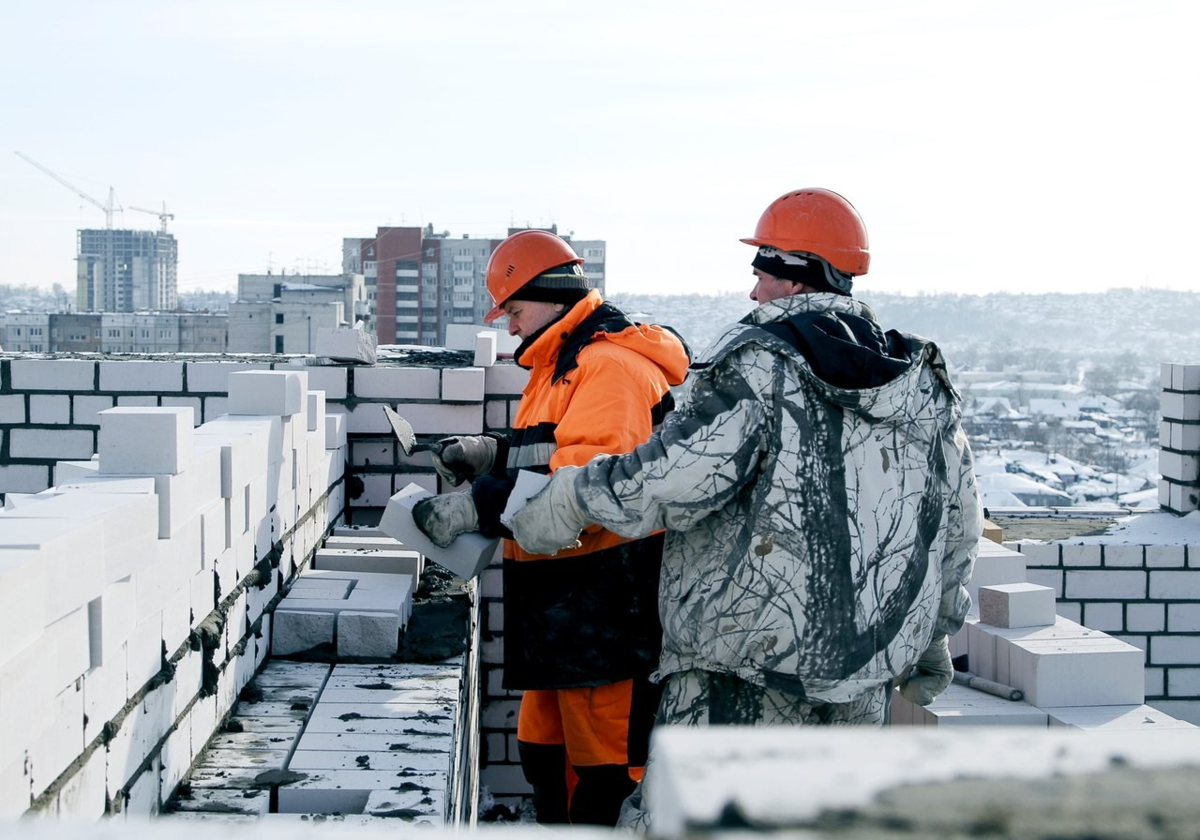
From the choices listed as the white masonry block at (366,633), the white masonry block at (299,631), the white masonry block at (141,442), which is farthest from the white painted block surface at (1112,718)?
the white masonry block at (141,442)

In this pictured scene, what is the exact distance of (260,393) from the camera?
438 cm

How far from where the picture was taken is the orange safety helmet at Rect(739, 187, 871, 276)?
333 centimetres

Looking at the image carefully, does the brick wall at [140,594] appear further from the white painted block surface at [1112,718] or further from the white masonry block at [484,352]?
the white painted block surface at [1112,718]

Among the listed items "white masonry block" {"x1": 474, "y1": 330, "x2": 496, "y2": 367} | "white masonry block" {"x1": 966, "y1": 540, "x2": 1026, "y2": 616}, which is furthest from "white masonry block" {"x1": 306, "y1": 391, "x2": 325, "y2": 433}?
"white masonry block" {"x1": 966, "y1": 540, "x2": 1026, "y2": 616}

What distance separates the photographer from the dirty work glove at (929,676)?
3.71 meters

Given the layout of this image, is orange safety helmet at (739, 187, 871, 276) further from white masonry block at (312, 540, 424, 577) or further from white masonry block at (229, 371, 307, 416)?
white masonry block at (312, 540, 424, 577)

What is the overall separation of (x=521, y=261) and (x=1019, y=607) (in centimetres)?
286

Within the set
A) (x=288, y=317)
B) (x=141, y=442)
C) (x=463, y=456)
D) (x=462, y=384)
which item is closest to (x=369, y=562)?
(x=463, y=456)

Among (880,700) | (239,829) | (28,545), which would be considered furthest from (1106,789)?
(880,700)

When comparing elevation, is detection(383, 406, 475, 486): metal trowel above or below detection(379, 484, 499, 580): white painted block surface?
above

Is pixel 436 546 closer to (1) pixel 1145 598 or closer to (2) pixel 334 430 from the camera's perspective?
(2) pixel 334 430

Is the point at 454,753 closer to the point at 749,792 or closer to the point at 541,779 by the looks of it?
the point at 541,779

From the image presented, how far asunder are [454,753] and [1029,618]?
298 cm

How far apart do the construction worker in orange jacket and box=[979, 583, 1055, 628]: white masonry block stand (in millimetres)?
2179
